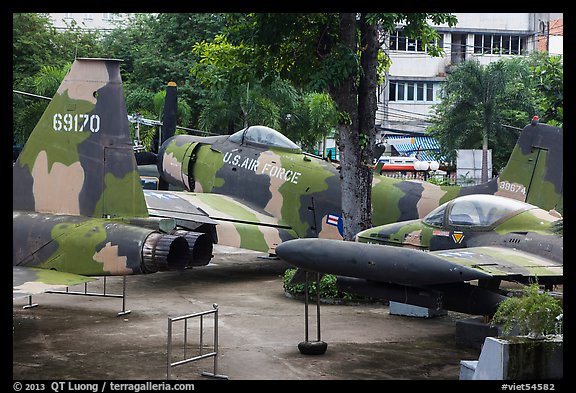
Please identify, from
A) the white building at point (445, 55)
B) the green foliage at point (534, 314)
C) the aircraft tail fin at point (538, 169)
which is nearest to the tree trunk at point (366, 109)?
the aircraft tail fin at point (538, 169)

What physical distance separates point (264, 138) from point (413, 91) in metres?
37.7

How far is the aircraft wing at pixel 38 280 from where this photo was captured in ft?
36.2

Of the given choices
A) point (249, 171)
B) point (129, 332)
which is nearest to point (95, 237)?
point (129, 332)

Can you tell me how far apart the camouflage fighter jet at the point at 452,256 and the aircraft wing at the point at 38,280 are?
9.96 feet

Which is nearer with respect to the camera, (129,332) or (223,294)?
(129,332)

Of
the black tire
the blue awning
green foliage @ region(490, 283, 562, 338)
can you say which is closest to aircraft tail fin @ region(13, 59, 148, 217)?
the black tire

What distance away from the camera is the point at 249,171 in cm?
2034

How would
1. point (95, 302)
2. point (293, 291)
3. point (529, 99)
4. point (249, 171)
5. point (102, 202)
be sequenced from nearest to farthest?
point (102, 202) < point (95, 302) < point (293, 291) < point (249, 171) < point (529, 99)

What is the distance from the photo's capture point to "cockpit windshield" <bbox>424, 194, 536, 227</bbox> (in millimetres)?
13820

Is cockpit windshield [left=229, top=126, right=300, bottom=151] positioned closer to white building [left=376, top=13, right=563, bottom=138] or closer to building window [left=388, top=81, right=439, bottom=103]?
white building [left=376, top=13, right=563, bottom=138]
